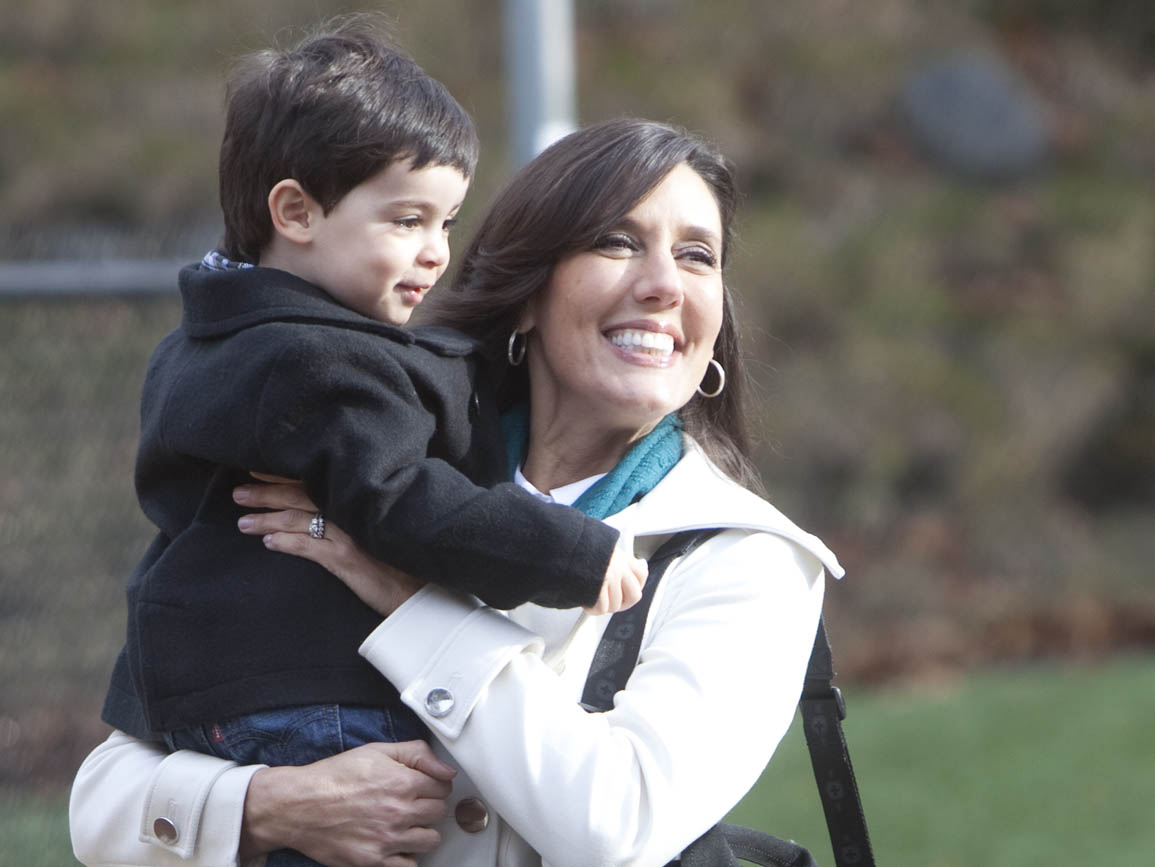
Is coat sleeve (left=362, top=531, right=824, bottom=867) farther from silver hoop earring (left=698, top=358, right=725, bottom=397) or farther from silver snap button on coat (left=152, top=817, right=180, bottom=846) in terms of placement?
silver hoop earring (left=698, top=358, right=725, bottom=397)

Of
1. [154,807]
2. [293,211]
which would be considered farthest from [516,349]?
[154,807]

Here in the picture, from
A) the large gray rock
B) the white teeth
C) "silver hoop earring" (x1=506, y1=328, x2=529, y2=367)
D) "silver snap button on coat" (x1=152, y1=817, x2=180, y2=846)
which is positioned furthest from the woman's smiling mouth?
the large gray rock

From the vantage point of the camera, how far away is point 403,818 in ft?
6.75

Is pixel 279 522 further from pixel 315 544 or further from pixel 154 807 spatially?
pixel 154 807

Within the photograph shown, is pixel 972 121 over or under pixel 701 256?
over

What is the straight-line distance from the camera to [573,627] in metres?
2.21

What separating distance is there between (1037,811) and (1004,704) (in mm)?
1534

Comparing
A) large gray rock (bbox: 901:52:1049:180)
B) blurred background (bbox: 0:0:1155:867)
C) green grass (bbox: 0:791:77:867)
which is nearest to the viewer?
green grass (bbox: 0:791:77:867)

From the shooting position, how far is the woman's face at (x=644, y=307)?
2357mm

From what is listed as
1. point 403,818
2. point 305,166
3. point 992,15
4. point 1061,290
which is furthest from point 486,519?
point 992,15

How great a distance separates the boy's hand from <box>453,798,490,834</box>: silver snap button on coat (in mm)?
305

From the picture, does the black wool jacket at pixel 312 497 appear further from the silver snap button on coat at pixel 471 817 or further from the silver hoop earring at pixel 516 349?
the silver hoop earring at pixel 516 349

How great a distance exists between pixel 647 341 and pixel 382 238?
1.43ft

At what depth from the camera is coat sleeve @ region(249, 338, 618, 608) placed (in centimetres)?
200
